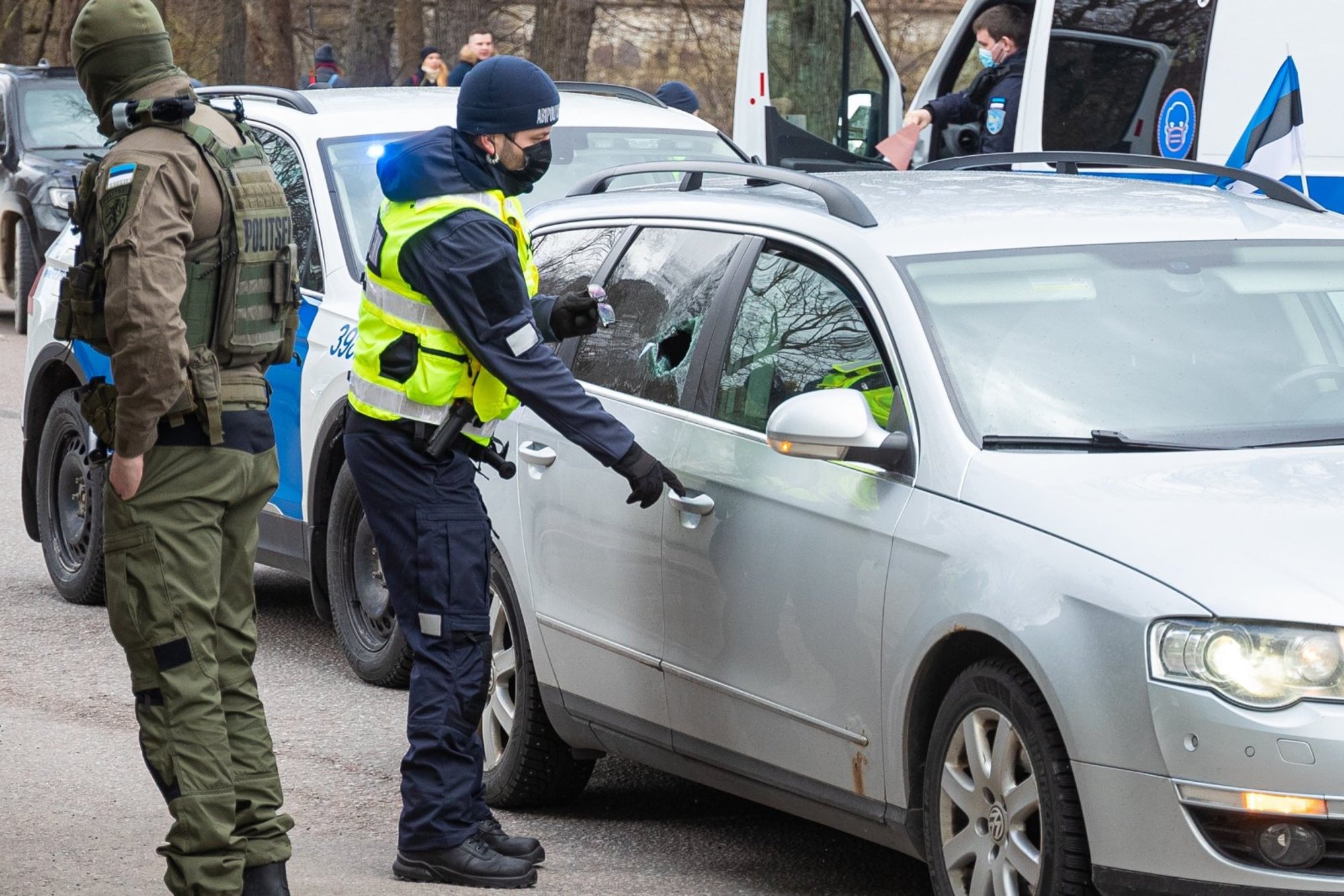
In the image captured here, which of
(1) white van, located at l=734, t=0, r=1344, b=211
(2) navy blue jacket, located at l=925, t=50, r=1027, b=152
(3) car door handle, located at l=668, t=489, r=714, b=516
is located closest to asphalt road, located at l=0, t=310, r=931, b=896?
(3) car door handle, located at l=668, t=489, r=714, b=516

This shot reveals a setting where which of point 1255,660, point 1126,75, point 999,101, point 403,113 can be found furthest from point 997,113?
point 1255,660

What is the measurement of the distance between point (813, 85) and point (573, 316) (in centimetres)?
1065

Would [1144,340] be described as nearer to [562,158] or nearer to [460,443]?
[460,443]

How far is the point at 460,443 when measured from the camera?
4961 millimetres

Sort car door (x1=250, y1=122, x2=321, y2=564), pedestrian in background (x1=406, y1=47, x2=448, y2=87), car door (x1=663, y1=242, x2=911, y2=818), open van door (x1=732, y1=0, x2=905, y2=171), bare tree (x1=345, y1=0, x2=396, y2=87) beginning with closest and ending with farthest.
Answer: car door (x1=663, y1=242, x2=911, y2=818), car door (x1=250, y1=122, x2=321, y2=564), open van door (x1=732, y1=0, x2=905, y2=171), pedestrian in background (x1=406, y1=47, x2=448, y2=87), bare tree (x1=345, y1=0, x2=396, y2=87)

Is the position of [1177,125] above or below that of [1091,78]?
below

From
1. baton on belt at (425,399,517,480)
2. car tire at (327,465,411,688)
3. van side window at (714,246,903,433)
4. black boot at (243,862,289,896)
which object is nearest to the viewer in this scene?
black boot at (243,862,289,896)

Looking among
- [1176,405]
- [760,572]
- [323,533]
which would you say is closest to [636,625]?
[760,572]

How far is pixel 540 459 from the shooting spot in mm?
5441

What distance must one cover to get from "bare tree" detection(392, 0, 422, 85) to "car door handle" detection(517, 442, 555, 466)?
20.4 meters

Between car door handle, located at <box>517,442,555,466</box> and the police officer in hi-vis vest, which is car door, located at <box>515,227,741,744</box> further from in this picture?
the police officer in hi-vis vest

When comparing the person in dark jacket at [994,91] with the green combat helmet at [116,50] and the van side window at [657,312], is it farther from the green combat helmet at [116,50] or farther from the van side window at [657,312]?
the green combat helmet at [116,50]

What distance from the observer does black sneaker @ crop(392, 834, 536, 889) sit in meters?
4.94

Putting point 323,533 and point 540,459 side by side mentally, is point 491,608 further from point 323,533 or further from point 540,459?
point 323,533
